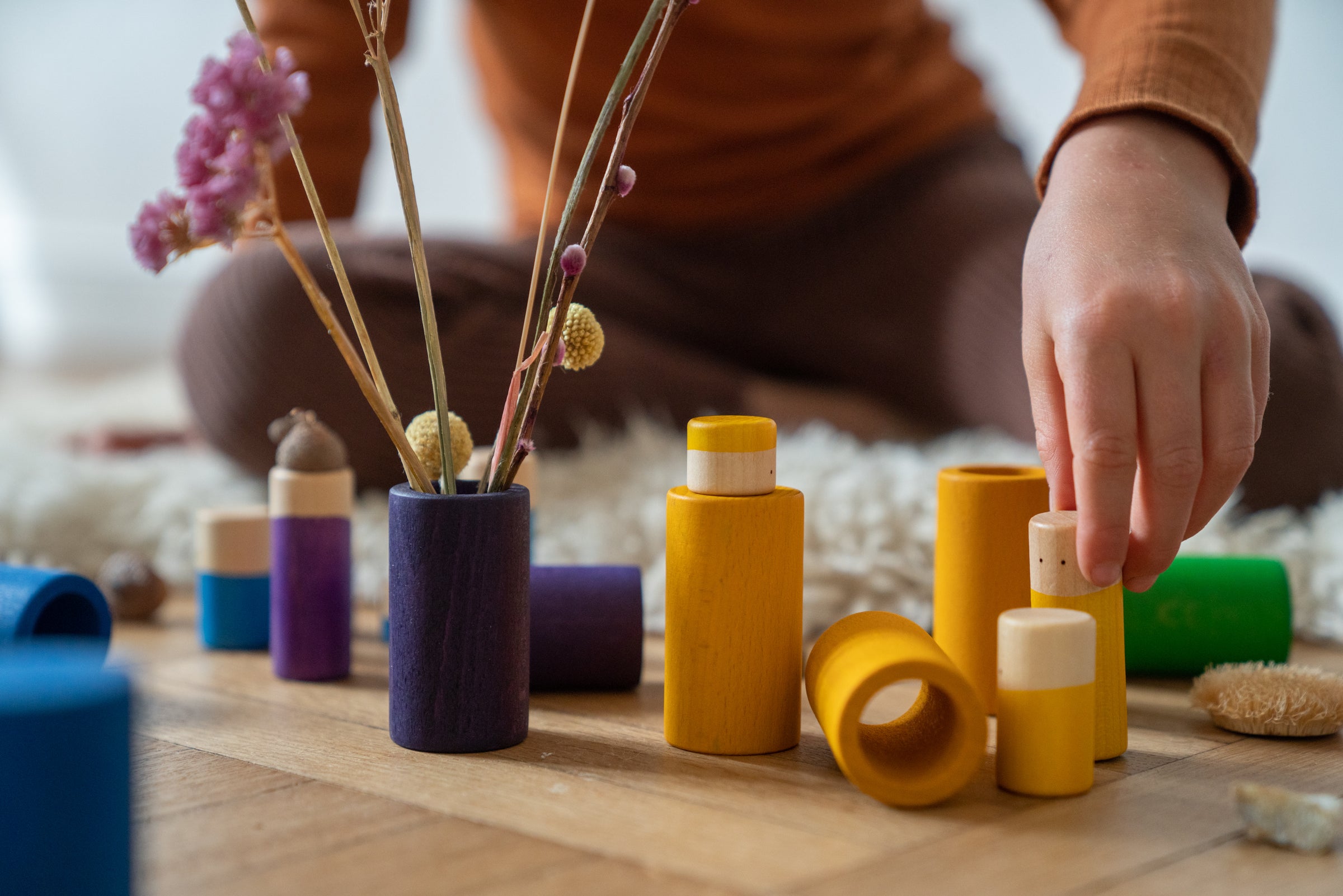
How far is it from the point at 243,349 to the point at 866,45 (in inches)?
34.2

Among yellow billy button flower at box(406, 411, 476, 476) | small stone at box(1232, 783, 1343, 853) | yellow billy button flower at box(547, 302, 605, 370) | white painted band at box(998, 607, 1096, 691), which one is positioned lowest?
small stone at box(1232, 783, 1343, 853)

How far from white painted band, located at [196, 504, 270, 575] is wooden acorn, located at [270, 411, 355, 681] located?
9 centimetres

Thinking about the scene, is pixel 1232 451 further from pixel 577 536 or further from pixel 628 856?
pixel 577 536

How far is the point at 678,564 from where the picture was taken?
66cm

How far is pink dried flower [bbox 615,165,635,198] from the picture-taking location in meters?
0.59

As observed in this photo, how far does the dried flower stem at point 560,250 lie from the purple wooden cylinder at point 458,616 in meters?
0.02

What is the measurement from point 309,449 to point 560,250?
29 cm

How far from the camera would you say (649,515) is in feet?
3.69

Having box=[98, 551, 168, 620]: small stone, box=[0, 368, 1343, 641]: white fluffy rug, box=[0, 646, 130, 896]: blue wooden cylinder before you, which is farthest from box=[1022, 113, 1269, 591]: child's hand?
box=[98, 551, 168, 620]: small stone

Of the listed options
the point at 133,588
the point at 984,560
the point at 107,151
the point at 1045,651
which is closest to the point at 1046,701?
the point at 1045,651

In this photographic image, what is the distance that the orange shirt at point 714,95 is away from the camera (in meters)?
1.48

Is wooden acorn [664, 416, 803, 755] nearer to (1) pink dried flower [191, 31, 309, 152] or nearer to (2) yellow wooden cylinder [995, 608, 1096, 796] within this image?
(2) yellow wooden cylinder [995, 608, 1096, 796]

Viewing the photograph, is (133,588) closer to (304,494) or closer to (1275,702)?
(304,494)

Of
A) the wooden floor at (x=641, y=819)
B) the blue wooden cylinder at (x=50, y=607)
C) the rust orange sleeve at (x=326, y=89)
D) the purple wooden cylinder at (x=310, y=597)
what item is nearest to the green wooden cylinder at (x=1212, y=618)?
the wooden floor at (x=641, y=819)
